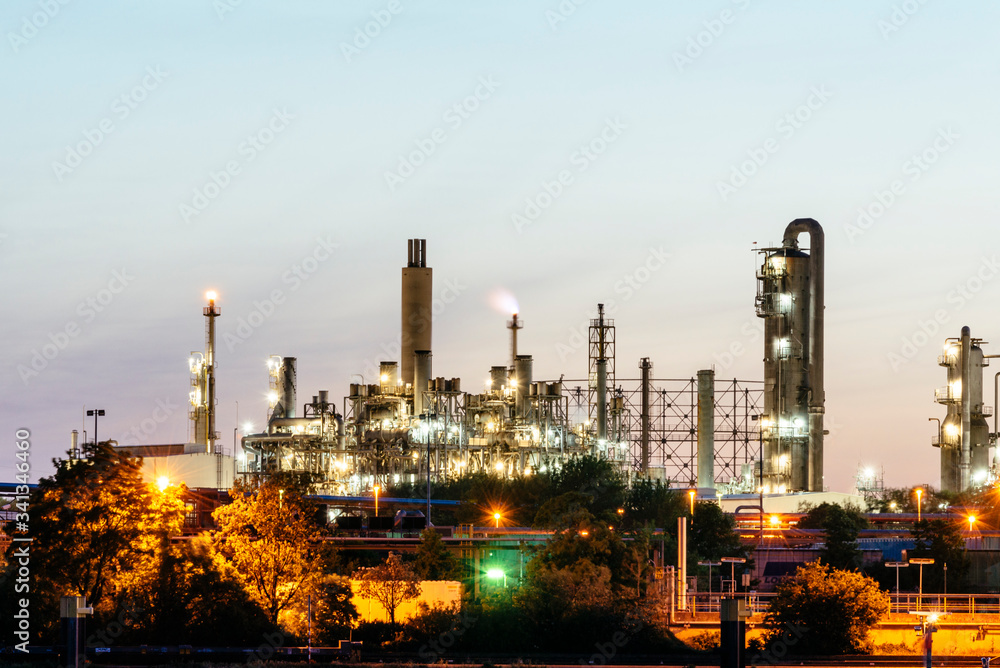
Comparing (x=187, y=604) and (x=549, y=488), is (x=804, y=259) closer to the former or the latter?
(x=549, y=488)

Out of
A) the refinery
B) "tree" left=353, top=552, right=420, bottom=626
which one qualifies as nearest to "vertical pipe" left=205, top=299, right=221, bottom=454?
the refinery

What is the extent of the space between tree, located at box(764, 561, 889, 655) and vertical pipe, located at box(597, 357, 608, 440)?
170 ft

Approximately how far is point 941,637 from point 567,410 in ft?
180

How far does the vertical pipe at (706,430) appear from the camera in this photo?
111 m

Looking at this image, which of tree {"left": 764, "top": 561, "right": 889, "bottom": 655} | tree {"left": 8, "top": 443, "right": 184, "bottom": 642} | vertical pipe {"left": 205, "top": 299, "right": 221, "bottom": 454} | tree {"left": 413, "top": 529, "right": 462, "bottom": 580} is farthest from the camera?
vertical pipe {"left": 205, "top": 299, "right": 221, "bottom": 454}

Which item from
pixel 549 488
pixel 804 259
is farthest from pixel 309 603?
pixel 804 259

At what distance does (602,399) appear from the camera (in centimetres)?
10675

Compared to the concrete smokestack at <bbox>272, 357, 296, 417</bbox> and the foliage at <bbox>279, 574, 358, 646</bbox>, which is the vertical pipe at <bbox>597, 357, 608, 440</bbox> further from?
the foliage at <bbox>279, 574, 358, 646</bbox>

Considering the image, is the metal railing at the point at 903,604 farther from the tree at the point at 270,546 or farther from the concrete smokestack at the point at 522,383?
the concrete smokestack at the point at 522,383

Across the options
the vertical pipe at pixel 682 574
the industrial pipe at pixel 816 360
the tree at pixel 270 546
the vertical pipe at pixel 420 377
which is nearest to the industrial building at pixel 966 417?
the industrial pipe at pixel 816 360

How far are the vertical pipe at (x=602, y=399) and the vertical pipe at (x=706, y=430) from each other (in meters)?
7.76

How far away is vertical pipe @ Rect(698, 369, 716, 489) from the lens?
11056cm

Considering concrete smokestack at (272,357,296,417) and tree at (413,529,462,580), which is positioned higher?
concrete smokestack at (272,357,296,417)

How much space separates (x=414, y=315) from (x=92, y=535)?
49.8 metres
